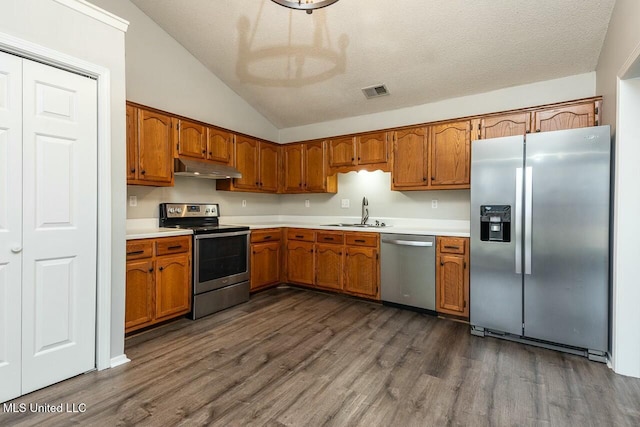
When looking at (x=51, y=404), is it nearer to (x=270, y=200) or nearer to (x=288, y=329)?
(x=288, y=329)

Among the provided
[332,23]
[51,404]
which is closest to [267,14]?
[332,23]

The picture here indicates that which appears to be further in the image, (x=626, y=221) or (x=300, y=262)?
(x=300, y=262)

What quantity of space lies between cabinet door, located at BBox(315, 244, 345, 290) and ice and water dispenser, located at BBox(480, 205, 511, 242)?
1679mm

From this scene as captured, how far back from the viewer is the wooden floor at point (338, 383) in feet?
5.77

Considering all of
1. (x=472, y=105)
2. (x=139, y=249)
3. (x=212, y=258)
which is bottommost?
(x=212, y=258)

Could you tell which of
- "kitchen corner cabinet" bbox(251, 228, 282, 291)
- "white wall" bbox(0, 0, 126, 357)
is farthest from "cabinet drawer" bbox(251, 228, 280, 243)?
"white wall" bbox(0, 0, 126, 357)

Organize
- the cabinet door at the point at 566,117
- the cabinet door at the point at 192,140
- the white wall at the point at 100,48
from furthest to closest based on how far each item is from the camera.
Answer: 1. the cabinet door at the point at 192,140
2. the cabinet door at the point at 566,117
3. the white wall at the point at 100,48

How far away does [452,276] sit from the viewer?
3236 millimetres

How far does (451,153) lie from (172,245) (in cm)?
312

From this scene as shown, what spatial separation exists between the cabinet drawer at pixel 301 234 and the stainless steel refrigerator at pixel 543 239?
203cm

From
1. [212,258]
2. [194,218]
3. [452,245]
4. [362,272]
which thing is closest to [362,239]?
[362,272]

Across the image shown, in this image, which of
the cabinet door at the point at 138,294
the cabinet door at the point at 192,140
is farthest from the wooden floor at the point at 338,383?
the cabinet door at the point at 192,140

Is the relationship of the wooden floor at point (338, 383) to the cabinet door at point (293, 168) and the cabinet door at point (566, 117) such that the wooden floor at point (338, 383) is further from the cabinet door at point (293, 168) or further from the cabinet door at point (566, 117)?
the cabinet door at point (293, 168)

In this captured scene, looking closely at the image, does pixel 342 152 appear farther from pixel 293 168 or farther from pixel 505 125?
pixel 505 125
